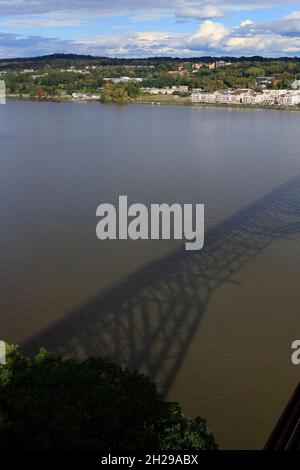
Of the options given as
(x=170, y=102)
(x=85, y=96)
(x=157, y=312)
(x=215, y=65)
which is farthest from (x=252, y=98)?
(x=157, y=312)

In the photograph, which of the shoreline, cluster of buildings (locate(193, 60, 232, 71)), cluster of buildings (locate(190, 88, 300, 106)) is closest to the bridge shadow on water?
the shoreline

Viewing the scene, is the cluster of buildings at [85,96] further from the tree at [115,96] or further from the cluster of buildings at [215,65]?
the cluster of buildings at [215,65]

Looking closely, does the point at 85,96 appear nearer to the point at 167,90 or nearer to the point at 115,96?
the point at 115,96

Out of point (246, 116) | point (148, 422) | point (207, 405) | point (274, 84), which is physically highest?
point (274, 84)

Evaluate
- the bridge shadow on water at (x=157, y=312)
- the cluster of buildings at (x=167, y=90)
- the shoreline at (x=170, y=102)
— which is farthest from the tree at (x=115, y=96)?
the bridge shadow on water at (x=157, y=312)
